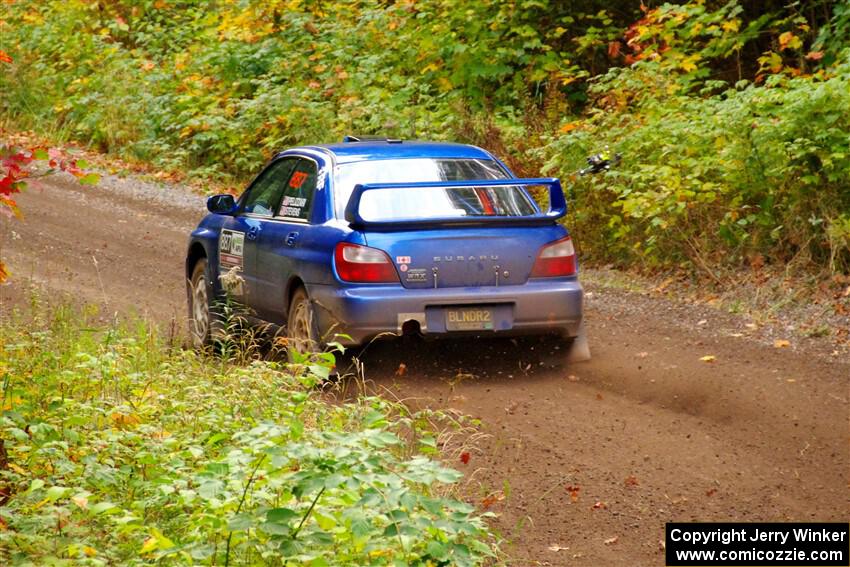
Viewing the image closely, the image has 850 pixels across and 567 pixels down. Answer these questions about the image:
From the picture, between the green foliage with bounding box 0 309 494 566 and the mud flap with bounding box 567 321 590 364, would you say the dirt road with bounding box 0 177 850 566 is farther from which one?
the green foliage with bounding box 0 309 494 566

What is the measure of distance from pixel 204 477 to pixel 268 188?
585 centimetres

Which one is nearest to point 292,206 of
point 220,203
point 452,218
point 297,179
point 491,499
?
point 297,179

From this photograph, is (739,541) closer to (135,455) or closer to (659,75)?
(135,455)

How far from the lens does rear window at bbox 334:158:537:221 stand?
956cm

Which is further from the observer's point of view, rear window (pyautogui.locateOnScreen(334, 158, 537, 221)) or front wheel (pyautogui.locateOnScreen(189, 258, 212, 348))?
front wheel (pyautogui.locateOnScreen(189, 258, 212, 348))

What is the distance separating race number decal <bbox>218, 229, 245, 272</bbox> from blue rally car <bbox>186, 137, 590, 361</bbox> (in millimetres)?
361

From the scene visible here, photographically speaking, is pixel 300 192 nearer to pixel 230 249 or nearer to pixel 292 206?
pixel 292 206

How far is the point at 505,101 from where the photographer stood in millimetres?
19625

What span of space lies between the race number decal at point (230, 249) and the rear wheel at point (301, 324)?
3.43 ft

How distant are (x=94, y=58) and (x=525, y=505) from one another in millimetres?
20701

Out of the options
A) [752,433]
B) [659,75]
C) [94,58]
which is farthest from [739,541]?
[94,58]

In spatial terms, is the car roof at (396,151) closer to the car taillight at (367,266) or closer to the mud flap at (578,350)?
the car taillight at (367,266)

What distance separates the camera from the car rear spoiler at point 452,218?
365 inches

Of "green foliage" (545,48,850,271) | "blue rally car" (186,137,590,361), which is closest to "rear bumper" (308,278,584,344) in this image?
"blue rally car" (186,137,590,361)
